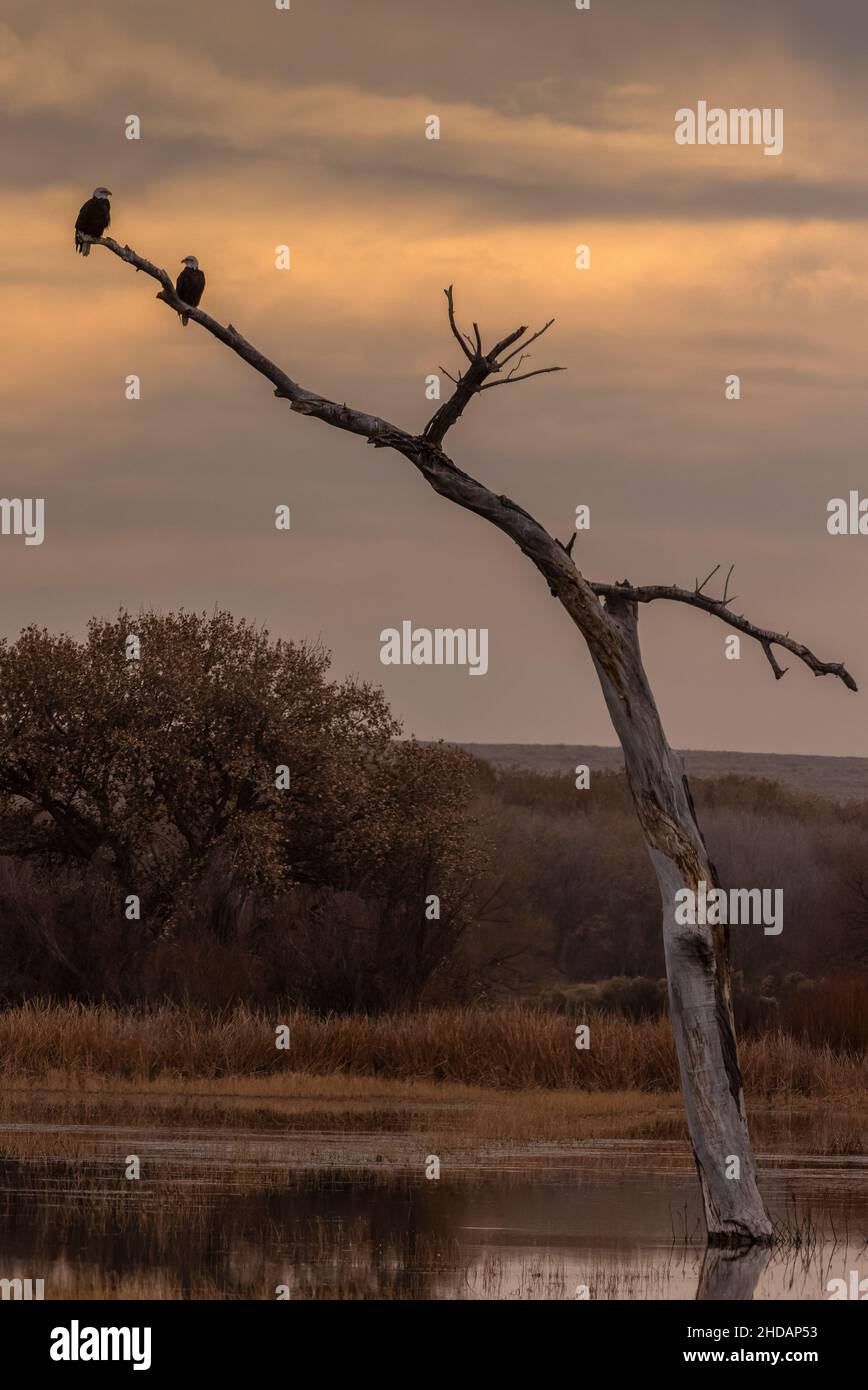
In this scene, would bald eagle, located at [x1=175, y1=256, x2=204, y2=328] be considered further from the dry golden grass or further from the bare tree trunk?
the dry golden grass

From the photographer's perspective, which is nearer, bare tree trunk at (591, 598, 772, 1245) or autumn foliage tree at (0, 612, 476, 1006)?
bare tree trunk at (591, 598, 772, 1245)

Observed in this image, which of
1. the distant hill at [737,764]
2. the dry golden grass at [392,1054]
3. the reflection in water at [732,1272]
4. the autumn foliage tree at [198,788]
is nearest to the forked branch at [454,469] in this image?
the reflection in water at [732,1272]

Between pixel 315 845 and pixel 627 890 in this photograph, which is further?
pixel 627 890

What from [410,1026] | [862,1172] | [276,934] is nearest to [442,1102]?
[410,1026]

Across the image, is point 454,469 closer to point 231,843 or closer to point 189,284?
point 189,284

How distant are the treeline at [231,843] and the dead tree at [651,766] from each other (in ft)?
71.4

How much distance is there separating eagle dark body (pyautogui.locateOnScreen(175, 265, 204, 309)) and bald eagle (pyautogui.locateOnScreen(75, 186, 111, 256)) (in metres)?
0.75

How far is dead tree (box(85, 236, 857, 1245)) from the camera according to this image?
18.2 meters

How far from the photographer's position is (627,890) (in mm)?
70375

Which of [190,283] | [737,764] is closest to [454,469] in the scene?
[190,283]

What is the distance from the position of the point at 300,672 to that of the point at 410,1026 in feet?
46.3

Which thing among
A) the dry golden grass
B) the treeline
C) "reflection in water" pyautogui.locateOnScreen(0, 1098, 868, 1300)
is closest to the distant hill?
the treeline

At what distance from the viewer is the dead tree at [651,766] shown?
18.2 m

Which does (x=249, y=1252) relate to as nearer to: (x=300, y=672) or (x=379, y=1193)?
(x=379, y=1193)
